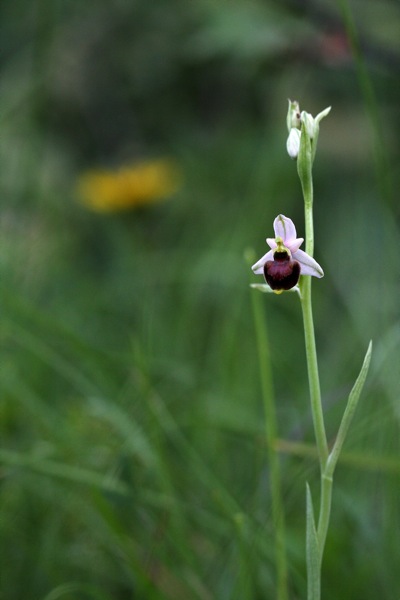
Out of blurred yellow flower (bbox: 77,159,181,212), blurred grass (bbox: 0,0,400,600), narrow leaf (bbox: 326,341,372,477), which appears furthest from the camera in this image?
blurred yellow flower (bbox: 77,159,181,212)

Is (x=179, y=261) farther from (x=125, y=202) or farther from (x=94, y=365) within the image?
(x=94, y=365)

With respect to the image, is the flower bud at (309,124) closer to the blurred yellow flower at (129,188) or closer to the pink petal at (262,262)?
the pink petal at (262,262)

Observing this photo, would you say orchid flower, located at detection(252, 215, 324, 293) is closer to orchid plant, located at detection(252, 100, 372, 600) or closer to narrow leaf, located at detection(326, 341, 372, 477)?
orchid plant, located at detection(252, 100, 372, 600)

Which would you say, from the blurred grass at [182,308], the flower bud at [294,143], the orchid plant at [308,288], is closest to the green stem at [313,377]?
the orchid plant at [308,288]

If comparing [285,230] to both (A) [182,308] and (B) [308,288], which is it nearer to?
(B) [308,288]

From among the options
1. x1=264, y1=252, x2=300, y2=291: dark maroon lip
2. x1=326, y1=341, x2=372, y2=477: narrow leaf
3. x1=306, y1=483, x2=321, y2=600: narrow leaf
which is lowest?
x1=306, y1=483, x2=321, y2=600: narrow leaf

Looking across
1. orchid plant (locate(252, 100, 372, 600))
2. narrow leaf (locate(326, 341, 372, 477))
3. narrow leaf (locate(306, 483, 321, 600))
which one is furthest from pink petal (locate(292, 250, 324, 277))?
narrow leaf (locate(306, 483, 321, 600))

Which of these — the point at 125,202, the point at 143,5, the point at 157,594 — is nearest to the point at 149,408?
the point at 157,594
